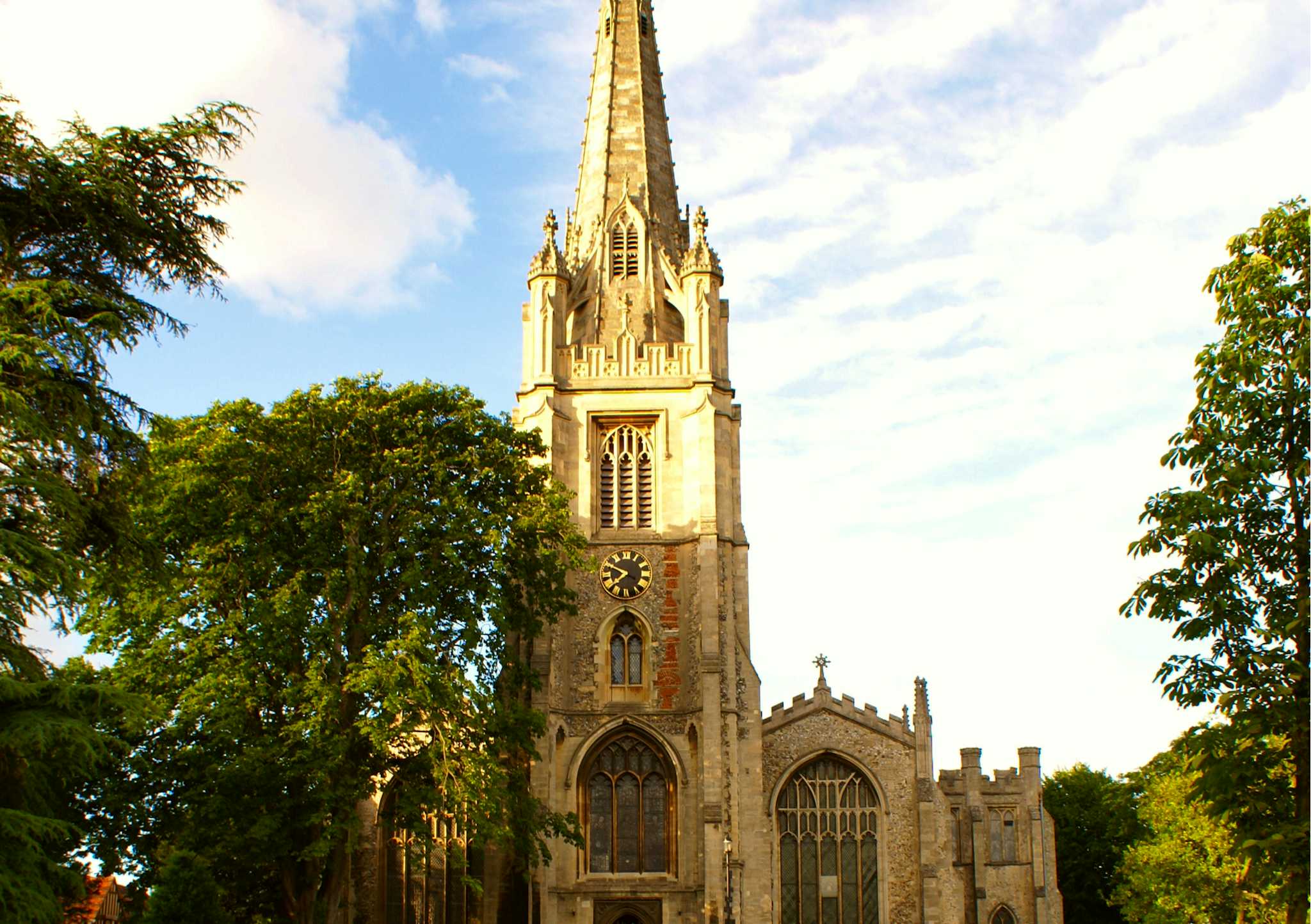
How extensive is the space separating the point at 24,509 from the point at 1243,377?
1187 cm

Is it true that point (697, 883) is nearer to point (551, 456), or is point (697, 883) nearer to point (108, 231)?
point (551, 456)

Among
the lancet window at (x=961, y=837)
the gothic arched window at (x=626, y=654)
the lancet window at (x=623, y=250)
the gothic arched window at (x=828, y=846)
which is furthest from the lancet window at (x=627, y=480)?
the lancet window at (x=961, y=837)

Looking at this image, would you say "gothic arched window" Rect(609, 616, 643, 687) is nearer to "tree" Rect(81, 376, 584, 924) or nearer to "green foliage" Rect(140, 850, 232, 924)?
"tree" Rect(81, 376, 584, 924)

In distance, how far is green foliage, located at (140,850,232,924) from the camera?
2045 cm

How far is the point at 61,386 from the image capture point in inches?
533

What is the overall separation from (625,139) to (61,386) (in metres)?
28.6

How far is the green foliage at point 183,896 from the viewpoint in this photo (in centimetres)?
2045

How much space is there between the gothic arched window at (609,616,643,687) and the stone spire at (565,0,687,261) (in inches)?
428

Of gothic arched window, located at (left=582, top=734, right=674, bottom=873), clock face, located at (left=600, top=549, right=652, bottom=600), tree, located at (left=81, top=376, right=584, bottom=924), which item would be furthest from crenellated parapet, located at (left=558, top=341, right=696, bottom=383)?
tree, located at (left=81, top=376, right=584, bottom=924)

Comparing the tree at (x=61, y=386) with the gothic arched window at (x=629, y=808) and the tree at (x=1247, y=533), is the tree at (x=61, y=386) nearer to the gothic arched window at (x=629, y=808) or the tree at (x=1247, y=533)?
the tree at (x=1247, y=533)

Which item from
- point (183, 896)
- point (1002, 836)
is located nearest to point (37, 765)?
point (183, 896)

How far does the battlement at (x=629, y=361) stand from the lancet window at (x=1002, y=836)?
14.5 metres

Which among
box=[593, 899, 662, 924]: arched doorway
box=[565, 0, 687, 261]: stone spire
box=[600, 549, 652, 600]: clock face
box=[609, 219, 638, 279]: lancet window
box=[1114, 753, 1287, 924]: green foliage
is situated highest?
box=[565, 0, 687, 261]: stone spire

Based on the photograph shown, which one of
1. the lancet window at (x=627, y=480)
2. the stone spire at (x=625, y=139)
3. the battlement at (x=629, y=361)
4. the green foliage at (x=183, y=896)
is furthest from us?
the stone spire at (x=625, y=139)
